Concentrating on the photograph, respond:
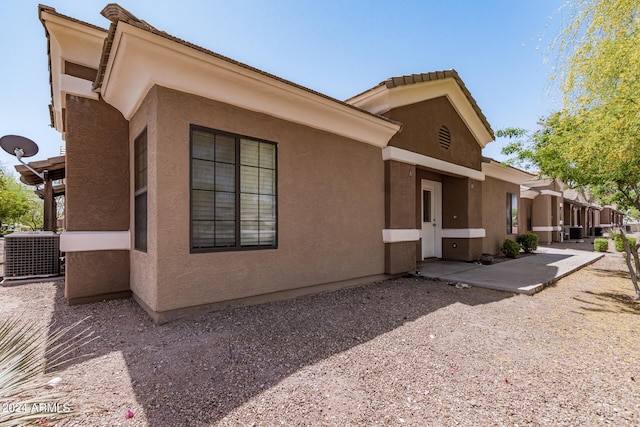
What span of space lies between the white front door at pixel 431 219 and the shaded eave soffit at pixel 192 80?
5.35 metres

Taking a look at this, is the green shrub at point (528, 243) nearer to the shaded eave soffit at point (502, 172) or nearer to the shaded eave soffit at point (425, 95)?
the shaded eave soffit at point (502, 172)

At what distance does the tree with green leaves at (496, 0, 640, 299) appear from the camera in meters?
5.01

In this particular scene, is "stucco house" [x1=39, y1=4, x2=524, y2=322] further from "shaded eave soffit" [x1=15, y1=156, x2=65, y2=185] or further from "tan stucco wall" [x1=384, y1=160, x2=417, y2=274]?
"shaded eave soffit" [x1=15, y1=156, x2=65, y2=185]

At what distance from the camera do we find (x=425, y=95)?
28.2 feet

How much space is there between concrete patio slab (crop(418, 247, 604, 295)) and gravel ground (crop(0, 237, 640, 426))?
3.99 feet

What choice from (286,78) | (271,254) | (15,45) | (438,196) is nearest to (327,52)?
(286,78)

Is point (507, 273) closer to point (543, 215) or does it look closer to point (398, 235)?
point (398, 235)

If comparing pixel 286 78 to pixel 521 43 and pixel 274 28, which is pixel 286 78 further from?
pixel 521 43

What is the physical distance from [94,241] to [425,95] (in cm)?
899

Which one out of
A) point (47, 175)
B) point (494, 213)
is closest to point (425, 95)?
point (494, 213)

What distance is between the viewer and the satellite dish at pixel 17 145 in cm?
738

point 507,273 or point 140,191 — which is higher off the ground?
point 140,191

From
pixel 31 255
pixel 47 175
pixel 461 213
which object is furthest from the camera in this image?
pixel 461 213

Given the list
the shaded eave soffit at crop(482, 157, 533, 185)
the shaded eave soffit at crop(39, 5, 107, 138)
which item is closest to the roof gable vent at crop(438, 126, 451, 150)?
the shaded eave soffit at crop(482, 157, 533, 185)
